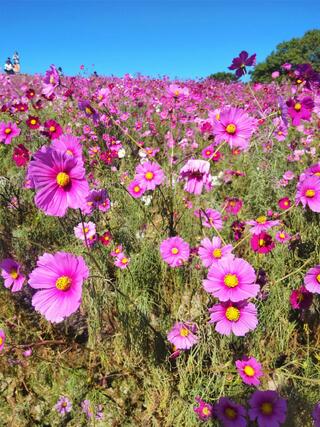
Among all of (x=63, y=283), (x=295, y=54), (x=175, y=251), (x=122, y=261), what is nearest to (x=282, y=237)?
(x=175, y=251)

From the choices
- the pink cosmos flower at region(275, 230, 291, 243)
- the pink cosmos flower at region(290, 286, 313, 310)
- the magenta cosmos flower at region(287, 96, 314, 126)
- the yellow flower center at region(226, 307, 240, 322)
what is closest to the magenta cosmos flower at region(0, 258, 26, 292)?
the yellow flower center at region(226, 307, 240, 322)

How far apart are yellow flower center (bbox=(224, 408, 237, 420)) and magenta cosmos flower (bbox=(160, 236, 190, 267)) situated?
66 centimetres

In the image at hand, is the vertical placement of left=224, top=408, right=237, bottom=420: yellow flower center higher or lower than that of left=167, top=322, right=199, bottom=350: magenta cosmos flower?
lower

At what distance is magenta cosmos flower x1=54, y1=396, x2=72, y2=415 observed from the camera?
1.51 metres

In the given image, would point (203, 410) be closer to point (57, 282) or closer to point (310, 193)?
point (57, 282)

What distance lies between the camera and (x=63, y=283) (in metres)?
1.02

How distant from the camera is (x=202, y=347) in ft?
4.67

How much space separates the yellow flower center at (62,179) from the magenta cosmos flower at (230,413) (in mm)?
998

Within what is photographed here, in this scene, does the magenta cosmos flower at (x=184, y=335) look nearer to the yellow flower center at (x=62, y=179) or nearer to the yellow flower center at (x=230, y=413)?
the yellow flower center at (x=230, y=413)

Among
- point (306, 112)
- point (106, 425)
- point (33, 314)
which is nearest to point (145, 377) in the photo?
point (106, 425)

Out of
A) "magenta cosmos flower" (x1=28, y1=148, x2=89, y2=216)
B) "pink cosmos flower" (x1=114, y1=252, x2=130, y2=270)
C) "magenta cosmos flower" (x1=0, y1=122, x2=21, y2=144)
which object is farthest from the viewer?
"magenta cosmos flower" (x1=0, y1=122, x2=21, y2=144)

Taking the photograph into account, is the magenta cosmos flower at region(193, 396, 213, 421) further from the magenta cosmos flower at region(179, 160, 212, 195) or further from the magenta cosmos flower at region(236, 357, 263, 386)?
the magenta cosmos flower at region(179, 160, 212, 195)

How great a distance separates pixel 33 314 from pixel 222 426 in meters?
1.27

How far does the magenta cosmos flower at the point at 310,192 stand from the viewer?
1.43 m
